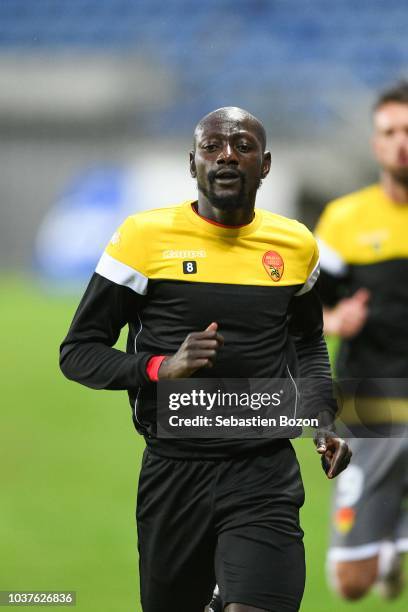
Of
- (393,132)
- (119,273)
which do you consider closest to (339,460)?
(119,273)

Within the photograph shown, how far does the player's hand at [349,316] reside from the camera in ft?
15.6

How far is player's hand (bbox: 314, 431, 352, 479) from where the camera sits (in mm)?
3023

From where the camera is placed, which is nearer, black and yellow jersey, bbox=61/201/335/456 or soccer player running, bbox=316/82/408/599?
black and yellow jersey, bbox=61/201/335/456

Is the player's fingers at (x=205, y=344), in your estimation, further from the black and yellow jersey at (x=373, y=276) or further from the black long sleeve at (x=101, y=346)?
the black and yellow jersey at (x=373, y=276)

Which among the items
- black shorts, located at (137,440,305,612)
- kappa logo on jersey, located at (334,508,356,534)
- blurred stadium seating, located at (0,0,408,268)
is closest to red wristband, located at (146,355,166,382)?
black shorts, located at (137,440,305,612)

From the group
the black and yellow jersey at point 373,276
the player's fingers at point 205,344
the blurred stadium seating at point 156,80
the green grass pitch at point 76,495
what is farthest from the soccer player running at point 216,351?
the blurred stadium seating at point 156,80

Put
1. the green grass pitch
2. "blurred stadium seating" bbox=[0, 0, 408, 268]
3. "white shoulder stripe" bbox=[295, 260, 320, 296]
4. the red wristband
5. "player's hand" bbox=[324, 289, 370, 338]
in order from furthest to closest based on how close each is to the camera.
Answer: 1. "blurred stadium seating" bbox=[0, 0, 408, 268]
2. the green grass pitch
3. "player's hand" bbox=[324, 289, 370, 338]
4. "white shoulder stripe" bbox=[295, 260, 320, 296]
5. the red wristband

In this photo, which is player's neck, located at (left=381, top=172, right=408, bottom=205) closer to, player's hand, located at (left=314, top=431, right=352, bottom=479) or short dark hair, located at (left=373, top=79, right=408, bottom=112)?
short dark hair, located at (left=373, top=79, right=408, bottom=112)

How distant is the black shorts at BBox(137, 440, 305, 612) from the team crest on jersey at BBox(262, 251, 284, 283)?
1.44ft

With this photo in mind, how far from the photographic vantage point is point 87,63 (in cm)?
1983

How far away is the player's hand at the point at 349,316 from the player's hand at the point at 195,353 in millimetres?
1907

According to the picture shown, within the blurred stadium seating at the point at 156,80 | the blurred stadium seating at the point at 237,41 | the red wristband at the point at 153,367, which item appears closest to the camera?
the red wristband at the point at 153,367

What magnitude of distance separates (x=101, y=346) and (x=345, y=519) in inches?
86.6

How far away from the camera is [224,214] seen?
314 centimetres
